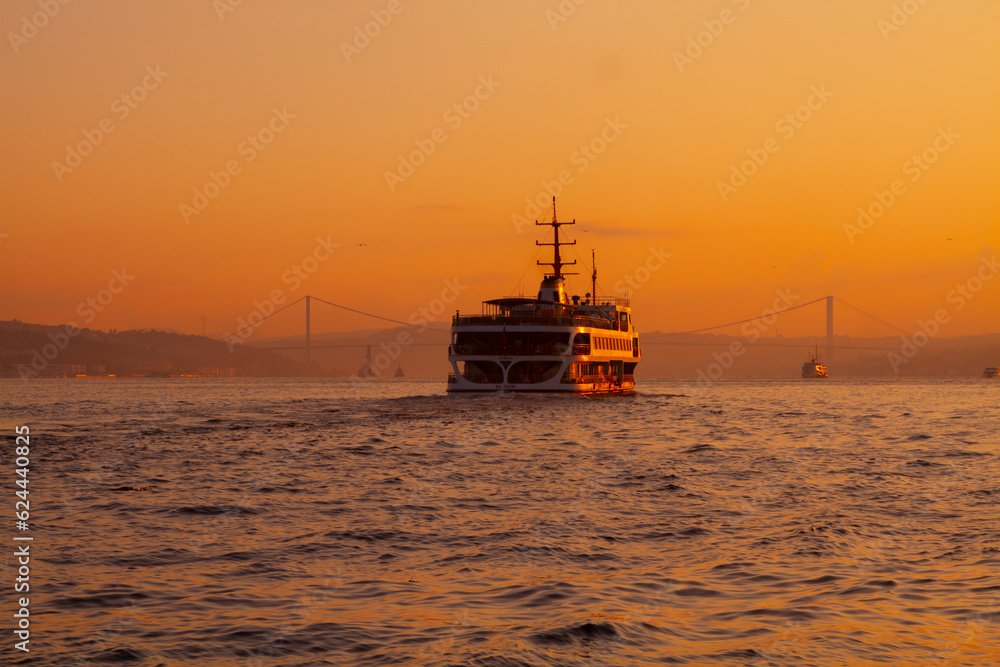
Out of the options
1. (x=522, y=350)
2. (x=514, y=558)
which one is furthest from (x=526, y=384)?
(x=514, y=558)

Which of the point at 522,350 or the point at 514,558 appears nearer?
the point at 514,558

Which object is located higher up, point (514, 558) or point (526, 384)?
point (526, 384)

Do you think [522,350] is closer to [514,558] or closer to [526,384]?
[526,384]

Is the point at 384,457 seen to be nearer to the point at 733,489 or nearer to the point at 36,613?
the point at 733,489

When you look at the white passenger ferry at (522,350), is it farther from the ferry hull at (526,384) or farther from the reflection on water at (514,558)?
the reflection on water at (514,558)

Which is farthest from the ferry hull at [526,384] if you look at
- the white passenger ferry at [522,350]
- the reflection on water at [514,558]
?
the reflection on water at [514,558]

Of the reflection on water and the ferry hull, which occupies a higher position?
the ferry hull

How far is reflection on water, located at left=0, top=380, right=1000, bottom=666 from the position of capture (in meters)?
9.65

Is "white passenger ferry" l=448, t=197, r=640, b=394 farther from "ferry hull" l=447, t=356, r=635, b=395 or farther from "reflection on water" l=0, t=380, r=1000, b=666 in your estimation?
"reflection on water" l=0, t=380, r=1000, b=666

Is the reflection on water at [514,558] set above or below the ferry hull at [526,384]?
below

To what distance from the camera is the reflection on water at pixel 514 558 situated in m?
9.65

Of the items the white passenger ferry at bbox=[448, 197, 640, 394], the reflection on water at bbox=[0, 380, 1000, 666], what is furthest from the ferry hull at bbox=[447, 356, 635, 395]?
the reflection on water at bbox=[0, 380, 1000, 666]

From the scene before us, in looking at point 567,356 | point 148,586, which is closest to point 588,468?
point 148,586

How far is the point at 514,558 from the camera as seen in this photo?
14.0 m
